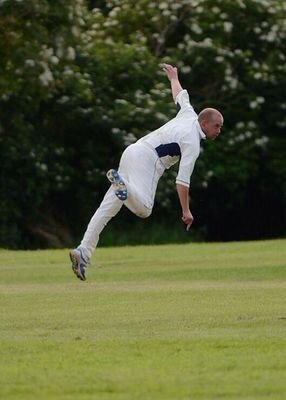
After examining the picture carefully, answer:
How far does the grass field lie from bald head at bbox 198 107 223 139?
4.76 feet

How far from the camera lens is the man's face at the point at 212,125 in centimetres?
1306

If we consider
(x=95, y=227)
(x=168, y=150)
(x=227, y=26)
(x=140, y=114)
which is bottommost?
(x=140, y=114)

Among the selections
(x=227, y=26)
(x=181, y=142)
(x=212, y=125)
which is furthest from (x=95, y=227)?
(x=227, y=26)

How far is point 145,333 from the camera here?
10.9m

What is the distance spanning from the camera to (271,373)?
8.80 meters

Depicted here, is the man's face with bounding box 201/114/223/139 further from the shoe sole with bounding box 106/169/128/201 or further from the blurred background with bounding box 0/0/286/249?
the blurred background with bounding box 0/0/286/249

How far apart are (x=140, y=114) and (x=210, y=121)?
18212 millimetres

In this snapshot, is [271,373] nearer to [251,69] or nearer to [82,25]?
[82,25]

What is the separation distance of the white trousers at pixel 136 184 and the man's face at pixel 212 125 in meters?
0.48

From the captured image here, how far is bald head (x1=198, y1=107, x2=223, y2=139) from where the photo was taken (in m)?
13.1

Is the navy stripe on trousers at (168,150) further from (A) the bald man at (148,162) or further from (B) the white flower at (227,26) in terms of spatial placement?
(B) the white flower at (227,26)

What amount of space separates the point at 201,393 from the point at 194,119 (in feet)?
17.7

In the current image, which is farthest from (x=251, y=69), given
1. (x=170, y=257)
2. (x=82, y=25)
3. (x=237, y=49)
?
(x=170, y=257)

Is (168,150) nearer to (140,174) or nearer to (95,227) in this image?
(140,174)
